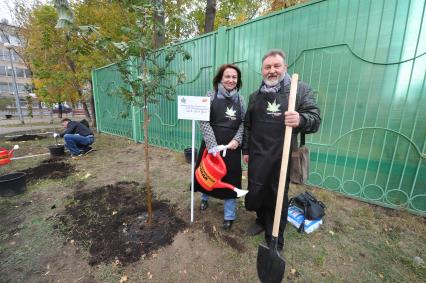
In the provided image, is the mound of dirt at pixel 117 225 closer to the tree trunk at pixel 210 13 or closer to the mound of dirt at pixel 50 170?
the mound of dirt at pixel 50 170

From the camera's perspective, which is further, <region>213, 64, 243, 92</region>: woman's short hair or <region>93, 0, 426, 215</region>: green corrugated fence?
<region>93, 0, 426, 215</region>: green corrugated fence

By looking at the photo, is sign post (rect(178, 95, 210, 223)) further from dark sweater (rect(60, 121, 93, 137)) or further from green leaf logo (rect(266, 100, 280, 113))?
dark sweater (rect(60, 121, 93, 137))

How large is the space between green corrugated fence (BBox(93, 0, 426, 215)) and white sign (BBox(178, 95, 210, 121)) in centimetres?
100

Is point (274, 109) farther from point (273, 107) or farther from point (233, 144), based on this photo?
point (233, 144)

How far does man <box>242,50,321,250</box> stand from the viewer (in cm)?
189

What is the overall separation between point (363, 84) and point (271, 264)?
10.3ft

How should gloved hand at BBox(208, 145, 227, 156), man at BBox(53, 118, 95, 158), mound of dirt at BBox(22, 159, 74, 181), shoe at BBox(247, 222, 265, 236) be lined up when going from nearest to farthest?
gloved hand at BBox(208, 145, 227, 156) → shoe at BBox(247, 222, 265, 236) → mound of dirt at BBox(22, 159, 74, 181) → man at BBox(53, 118, 95, 158)

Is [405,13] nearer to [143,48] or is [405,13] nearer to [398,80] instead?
[398,80]

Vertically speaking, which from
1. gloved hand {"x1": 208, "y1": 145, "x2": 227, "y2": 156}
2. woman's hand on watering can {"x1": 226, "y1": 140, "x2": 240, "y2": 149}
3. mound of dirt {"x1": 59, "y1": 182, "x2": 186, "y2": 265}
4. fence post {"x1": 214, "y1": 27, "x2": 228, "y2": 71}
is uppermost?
fence post {"x1": 214, "y1": 27, "x2": 228, "y2": 71}

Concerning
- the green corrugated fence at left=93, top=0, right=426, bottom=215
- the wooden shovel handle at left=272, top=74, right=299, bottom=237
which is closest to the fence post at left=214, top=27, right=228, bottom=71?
→ the green corrugated fence at left=93, top=0, right=426, bottom=215

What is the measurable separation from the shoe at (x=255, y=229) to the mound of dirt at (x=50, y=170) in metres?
4.45

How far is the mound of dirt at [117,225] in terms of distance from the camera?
2.42 metres

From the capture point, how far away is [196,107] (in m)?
2.52

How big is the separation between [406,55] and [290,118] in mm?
2658
